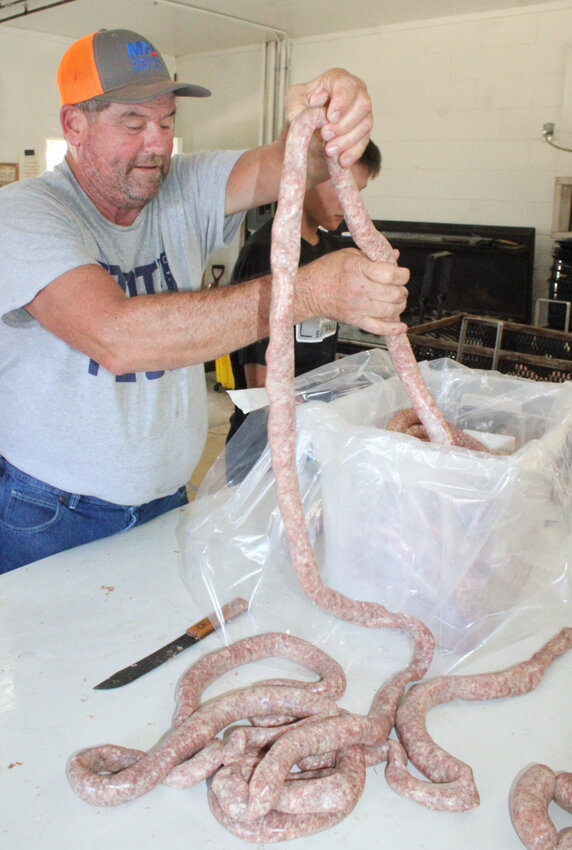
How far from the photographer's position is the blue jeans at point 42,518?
60.7 inches

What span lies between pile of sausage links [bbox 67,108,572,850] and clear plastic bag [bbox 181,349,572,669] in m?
0.10

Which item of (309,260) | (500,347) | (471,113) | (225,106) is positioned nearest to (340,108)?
(309,260)

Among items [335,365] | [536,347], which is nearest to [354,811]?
[335,365]

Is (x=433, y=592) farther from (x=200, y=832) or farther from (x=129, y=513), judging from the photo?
(x=129, y=513)

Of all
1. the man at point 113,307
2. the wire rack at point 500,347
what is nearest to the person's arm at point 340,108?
the man at point 113,307

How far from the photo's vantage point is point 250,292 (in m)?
1.17

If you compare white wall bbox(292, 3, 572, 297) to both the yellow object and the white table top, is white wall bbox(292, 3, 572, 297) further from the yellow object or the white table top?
the white table top

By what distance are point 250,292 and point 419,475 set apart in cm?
39

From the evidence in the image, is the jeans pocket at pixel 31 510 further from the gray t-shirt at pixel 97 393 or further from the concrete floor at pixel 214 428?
the concrete floor at pixel 214 428

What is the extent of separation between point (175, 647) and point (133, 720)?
16 centimetres

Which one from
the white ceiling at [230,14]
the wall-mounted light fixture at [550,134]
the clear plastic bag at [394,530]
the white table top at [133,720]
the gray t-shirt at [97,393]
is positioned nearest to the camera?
the white table top at [133,720]

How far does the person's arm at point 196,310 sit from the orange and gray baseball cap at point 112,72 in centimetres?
46

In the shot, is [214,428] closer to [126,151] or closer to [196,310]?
[126,151]

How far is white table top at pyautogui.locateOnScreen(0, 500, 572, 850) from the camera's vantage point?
2.88 ft
